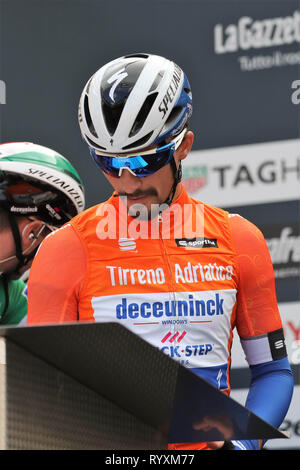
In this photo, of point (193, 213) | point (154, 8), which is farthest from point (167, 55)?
point (193, 213)

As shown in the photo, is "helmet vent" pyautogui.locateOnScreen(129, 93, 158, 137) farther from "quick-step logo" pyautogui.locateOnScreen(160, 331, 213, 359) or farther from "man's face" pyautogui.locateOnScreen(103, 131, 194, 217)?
"quick-step logo" pyautogui.locateOnScreen(160, 331, 213, 359)

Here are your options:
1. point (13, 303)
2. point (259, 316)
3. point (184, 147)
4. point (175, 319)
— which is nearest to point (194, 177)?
point (13, 303)

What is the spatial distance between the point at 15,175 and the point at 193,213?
91 cm

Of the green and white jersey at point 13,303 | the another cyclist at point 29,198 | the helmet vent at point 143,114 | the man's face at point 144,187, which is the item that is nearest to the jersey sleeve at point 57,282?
the man's face at point 144,187

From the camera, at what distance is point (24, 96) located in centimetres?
454

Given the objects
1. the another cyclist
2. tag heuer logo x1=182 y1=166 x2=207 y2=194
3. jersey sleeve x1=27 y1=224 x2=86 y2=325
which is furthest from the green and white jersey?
tag heuer logo x1=182 y1=166 x2=207 y2=194

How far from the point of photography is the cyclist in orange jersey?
194cm

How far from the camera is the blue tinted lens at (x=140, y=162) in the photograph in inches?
76.0

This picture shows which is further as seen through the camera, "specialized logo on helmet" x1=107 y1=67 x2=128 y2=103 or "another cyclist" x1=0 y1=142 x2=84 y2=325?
"another cyclist" x1=0 y1=142 x2=84 y2=325

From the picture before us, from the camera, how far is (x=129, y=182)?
1.96 meters

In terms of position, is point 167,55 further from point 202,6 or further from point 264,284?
point 264,284

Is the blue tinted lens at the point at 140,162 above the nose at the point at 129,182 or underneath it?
above

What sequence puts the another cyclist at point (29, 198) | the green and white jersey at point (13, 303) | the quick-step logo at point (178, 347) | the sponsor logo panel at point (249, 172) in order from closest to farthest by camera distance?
the quick-step logo at point (178, 347), the another cyclist at point (29, 198), the green and white jersey at point (13, 303), the sponsor logo panel at point (249, 172)

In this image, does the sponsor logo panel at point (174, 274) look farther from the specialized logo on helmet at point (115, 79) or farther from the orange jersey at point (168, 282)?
the specialized logo on helmet at point (115, 79)
